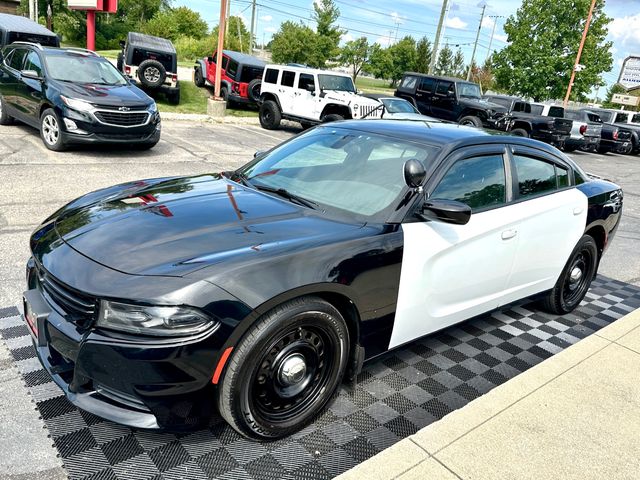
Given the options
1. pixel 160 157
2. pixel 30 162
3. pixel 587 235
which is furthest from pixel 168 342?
pixel 160 157

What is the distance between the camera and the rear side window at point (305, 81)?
48.9 feet

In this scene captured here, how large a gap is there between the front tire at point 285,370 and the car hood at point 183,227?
33 cm

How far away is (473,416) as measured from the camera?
2.63 meters

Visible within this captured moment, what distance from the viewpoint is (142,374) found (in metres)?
2.18

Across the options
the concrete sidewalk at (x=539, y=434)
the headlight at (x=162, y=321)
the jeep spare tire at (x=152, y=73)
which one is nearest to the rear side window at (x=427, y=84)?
the jeep spare tire at (x=152, y=73)

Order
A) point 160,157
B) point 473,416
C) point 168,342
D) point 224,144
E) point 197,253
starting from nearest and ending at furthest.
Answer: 1. point 168,342
2. point 197,253
3. point 473,416
4. point 160,157
5. point 224,144

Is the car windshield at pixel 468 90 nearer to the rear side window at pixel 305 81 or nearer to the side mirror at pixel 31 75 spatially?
the rear side window at pixel 305 81

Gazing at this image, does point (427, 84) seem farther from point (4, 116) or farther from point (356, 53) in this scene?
point (356, 53)

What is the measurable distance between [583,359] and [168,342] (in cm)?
266

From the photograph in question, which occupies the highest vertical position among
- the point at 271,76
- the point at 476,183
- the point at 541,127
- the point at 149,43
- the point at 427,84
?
the point at 427,84

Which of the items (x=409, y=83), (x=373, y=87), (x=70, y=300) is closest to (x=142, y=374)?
(x=70, y=300)

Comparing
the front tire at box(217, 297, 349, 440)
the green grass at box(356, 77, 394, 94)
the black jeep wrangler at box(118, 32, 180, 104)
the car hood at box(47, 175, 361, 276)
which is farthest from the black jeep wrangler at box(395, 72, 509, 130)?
the front tire at box(217, 297, 349, 440)

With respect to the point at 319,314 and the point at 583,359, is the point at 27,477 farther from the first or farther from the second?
the point at 583,359

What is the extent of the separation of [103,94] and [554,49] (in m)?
30.4
